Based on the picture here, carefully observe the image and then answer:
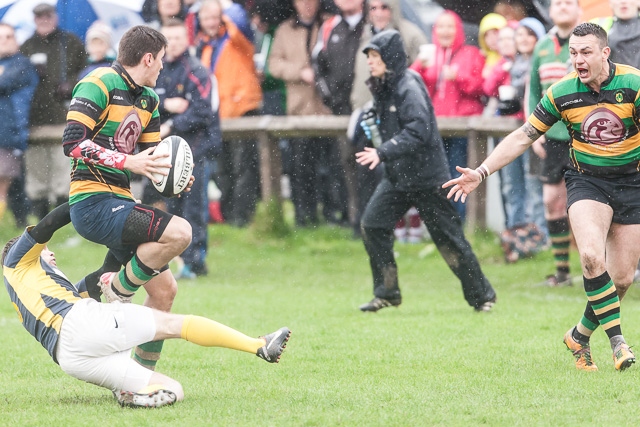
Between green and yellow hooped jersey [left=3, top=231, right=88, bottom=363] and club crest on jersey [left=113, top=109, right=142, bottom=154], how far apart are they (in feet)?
2.68

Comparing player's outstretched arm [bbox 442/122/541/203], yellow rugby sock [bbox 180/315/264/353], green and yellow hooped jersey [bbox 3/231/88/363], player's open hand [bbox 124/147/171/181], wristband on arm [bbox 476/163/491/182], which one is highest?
player's open hand [bbox 124/147/171/181]

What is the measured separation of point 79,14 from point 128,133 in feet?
27.4

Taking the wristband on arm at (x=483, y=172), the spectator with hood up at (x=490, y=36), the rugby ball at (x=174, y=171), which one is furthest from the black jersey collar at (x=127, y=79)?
the spectator with hood up at (x=490, y=36)

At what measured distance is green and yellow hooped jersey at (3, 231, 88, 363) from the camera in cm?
652

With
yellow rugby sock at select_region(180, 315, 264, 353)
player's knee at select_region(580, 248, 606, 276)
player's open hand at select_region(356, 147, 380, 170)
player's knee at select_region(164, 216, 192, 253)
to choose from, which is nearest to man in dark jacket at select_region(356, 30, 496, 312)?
player's open hand at select_region(356, 147, 380, 170)

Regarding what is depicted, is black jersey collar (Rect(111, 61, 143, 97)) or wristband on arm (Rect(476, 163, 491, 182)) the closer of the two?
black jersey collar (Rect(111, 61, 143, 97))

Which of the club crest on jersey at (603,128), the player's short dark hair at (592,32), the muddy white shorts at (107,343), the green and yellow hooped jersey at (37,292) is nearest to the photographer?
the muddy white shorts at (107,343)

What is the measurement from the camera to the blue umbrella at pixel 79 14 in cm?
1486

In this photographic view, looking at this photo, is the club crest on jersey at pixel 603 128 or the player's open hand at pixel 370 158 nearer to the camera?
the club crest on jersey at pixel 603 128

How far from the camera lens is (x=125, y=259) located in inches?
289

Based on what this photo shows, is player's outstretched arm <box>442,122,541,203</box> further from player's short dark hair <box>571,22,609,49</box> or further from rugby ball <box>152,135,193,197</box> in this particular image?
rugby ball <box>152,135,193,197</box>

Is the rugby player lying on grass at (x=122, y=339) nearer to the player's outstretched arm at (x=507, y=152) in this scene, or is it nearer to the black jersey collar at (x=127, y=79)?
the black jersey collar at (x=127, y=79)

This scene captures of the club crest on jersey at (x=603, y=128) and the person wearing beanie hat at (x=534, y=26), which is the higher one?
the club crest on jersey at (x=603, y=128)

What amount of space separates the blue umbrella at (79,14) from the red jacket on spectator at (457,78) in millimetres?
3901
